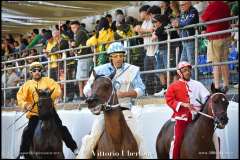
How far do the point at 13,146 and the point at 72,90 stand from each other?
7.48 feet

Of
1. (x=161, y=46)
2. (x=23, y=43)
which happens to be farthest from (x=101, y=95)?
(x=23, y=43)

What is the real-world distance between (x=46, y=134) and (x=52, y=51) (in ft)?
17.1

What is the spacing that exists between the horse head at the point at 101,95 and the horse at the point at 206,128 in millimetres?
1440

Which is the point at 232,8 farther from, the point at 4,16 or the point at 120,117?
the point at 4,16

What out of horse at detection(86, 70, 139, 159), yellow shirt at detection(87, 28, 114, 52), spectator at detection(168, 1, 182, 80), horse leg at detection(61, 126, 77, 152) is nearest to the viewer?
horse at detection(86, 70, 139, 159)

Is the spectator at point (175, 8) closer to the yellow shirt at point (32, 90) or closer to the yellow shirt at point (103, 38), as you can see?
the yellow shirt at point (103, 38)

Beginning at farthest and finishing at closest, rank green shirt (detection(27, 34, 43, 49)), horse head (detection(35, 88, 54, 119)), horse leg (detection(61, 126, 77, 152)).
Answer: green shirt (detection(27, 34, 43, 49)), horse leg (detection(61, 126, 77, 152)), horse head (detection(35, 88, 54, 119))

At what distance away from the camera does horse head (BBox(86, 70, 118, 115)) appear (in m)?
8.88

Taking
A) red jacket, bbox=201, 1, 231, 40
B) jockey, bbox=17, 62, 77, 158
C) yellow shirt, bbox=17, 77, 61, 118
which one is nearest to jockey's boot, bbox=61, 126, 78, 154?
jockey, bbox=17, 62, 77, 158

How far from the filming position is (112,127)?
9.19m

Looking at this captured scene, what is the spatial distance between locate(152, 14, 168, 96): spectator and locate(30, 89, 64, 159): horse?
86.4 inches

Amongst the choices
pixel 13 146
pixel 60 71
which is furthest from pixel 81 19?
pixel 13 146

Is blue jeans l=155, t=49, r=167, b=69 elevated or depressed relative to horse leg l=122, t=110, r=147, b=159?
elevated

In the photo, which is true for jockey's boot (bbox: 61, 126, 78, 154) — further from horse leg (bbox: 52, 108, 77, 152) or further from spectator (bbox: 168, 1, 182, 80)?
spectator (bbox: 168, 1, 182, 80)
